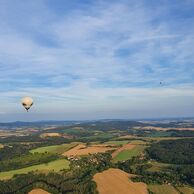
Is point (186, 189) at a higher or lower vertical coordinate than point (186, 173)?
lower

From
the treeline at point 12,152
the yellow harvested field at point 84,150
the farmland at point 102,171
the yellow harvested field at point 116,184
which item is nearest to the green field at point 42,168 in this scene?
the farmland at point 102,171

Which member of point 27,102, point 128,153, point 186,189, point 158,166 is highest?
point 27,102

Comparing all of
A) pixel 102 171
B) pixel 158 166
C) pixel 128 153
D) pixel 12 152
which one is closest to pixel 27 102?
pixel 102 171

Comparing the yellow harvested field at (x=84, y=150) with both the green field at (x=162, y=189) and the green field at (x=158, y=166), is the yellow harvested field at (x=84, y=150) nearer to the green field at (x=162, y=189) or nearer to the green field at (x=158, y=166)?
the green field at (x=158, y=166)

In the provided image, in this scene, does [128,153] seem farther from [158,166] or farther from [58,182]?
[58,182]

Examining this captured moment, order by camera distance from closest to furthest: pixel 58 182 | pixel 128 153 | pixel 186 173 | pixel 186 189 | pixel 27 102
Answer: pixel 27 102, pixel 186 189, pixel 58 182, pixel 186 173, pixel 128 153

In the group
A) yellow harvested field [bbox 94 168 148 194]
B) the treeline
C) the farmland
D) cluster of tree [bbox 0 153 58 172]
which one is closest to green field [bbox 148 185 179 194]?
the farmland

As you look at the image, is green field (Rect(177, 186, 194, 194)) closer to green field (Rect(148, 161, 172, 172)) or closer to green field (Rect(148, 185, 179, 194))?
green field (Rect(148, 185, 179, 194))

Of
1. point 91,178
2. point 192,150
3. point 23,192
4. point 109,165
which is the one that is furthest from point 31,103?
point 192,150

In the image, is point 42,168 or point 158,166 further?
point 158,166
